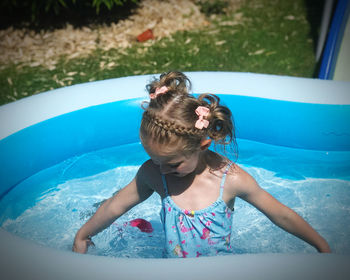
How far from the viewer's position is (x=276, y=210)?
5.60 feet

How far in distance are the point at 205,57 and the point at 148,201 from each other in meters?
2.41

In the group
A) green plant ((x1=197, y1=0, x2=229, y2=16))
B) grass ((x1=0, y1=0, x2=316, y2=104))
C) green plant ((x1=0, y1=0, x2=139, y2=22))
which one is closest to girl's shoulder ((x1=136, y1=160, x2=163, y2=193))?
grass ((x1=0, y1=0, x2=316, y2=104))

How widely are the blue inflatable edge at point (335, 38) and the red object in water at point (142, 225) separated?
2.37 m

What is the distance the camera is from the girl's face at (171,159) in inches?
60.5

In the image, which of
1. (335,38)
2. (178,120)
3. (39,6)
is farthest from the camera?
(39,6)

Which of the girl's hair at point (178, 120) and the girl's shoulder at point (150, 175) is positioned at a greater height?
the girl's hair at point (178, 120)

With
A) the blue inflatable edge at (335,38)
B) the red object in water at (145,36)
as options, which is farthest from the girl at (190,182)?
the red object in water at (145,36)

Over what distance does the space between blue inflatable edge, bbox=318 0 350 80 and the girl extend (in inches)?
95.4

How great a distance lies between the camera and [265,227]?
251 cm

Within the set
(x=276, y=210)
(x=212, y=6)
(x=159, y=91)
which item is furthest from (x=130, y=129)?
(x=212, y=6)

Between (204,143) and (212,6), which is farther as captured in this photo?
(212,6)

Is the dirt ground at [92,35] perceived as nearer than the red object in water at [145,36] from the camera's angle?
Yes

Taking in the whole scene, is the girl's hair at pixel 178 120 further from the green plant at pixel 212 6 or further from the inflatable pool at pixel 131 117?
the green plant at pixel 212 6

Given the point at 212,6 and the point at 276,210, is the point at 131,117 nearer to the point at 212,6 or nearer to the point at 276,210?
the point at 276,210
